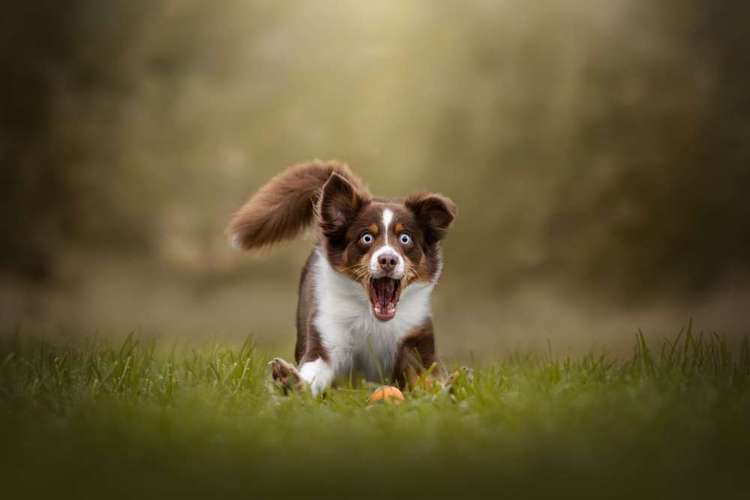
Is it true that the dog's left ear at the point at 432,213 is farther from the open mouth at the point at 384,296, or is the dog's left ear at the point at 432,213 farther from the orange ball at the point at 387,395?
the orange ball at the point at 387,395

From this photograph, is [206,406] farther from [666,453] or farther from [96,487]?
[666,453]

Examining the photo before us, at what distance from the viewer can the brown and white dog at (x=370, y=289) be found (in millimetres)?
5262

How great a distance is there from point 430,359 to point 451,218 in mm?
772

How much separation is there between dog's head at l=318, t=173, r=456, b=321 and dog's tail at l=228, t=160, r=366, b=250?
46 cm

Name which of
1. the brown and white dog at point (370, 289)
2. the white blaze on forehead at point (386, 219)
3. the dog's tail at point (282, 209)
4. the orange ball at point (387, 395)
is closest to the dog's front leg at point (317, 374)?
the brown and white dog at point (370, 289)

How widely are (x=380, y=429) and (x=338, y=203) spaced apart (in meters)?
1.58

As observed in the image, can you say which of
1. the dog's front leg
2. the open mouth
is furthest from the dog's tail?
the dog's front leg

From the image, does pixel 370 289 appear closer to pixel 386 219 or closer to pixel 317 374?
→ pixel 386 219

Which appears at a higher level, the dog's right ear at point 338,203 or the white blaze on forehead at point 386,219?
the dog's right ear at point 338,203

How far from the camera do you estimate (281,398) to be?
4.88 metres

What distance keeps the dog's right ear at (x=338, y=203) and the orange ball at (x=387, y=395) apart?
0.99m

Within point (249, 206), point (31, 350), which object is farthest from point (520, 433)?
point (31, 350)

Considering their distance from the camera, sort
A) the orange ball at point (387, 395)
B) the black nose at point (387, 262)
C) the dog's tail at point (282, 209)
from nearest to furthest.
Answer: the orange ball at point (387, 395) → the black nose at point (387, 262) → the dog's tail at point (282, 209)

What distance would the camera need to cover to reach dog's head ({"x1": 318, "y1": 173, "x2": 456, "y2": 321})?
205 inches
